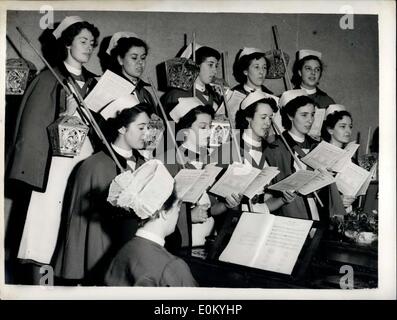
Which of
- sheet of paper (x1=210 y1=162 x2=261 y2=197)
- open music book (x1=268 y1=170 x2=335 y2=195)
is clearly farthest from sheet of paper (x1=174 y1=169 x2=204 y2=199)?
open music book (x1=268 y1=170 x2=335 y2=195)

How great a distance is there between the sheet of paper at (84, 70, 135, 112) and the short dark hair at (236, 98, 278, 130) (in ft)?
2.26

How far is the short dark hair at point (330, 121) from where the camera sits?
142 inches

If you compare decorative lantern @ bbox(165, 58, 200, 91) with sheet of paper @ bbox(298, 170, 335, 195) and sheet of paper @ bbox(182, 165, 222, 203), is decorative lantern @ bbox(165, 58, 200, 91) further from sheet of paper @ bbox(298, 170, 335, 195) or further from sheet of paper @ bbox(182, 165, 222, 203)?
sheet of paper @ bbox(298, 170, 335, 195)

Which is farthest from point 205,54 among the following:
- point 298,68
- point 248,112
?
point 298,68

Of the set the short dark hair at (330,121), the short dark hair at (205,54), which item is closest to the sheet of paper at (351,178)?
the short dark hair at (330,121)

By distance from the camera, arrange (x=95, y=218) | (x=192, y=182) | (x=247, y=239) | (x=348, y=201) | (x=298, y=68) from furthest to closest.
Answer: (x=298, y=68)
(x=348, y=201)
(x=192, y=182)
(x=95, y=218)
(x=247, y=239)

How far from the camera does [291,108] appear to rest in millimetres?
3615

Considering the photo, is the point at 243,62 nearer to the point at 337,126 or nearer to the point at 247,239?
the point at 337,126

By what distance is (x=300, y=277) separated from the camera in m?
3.02

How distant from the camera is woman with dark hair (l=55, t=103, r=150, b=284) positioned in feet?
10.8

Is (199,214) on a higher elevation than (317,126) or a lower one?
lower

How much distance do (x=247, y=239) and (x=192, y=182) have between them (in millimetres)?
489

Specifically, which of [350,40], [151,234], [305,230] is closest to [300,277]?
[305,230]

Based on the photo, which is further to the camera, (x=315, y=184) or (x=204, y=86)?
(x=204, y=86)
